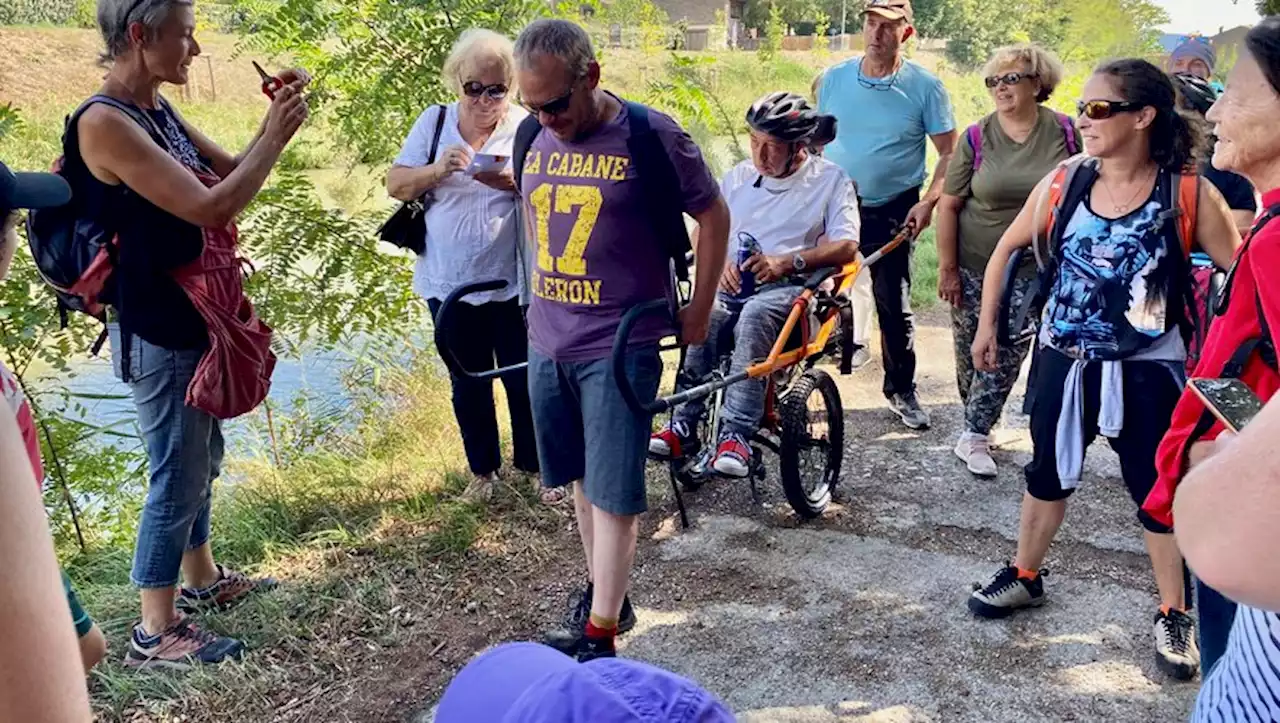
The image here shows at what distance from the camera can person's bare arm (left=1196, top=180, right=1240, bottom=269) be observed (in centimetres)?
277

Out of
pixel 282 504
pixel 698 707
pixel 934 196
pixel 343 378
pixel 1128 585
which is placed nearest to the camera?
pixel 698 707

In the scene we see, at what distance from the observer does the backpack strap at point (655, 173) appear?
2758 millimetres

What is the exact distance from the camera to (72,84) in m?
15.1

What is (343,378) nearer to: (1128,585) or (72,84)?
(1128,585)

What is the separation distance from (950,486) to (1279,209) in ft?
9.27

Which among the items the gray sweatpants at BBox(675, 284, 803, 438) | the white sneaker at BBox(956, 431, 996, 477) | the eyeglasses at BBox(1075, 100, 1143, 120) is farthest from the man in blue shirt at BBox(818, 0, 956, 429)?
the eyeglasses at BBox(1075, 100, 1143, 120)

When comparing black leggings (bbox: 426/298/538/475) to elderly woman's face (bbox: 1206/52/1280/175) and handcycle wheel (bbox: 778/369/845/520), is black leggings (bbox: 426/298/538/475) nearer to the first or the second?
handcycle wheel (bbox: 778/369/845/520)

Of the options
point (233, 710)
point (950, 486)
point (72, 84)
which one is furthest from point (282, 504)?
point (72, 84)

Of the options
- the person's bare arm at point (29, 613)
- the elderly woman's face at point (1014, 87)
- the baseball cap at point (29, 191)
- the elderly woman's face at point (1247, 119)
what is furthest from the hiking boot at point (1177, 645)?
the baseball cap at point (29, 191)

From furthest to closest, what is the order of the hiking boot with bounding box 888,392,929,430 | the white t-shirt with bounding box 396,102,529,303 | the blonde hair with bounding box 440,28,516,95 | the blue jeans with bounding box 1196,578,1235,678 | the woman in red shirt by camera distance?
the hiking boot with bounding box 888,392,929,430
the white t-shirt with bounding box 396,102,529,303
the blonde hair with bounding box 440,28,516,95
the blue jeans with bounding box 1196,578,1235,678
the woman in red shirt

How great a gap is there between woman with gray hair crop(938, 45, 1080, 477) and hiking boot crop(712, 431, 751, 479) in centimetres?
135

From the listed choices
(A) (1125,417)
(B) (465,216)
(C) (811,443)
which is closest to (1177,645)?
(A) (1125,417)

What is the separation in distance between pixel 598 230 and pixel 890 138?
2.63 m

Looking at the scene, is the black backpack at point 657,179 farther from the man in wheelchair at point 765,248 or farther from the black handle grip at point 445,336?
the man in wheelchair at point 765,248
